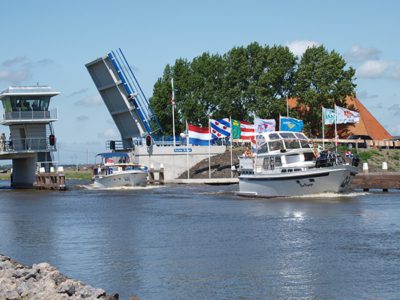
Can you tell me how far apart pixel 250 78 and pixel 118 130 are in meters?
13.3

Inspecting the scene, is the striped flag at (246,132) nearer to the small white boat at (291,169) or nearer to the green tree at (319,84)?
the green tree at (319,84)

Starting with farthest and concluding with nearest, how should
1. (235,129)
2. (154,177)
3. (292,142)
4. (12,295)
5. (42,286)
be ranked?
(154,177), (235,129), (292,142), (42,286), (12,295)

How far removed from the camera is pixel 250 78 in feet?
241

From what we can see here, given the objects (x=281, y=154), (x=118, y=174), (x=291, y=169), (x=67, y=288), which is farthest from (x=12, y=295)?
(x=118, y=174)

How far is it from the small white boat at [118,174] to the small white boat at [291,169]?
15038mm

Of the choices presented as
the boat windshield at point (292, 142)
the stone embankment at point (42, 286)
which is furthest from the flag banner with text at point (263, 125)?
the stone embankment at point (42, 286)

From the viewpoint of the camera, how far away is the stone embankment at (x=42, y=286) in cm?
1377

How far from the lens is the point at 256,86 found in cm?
7188

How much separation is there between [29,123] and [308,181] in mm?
28002

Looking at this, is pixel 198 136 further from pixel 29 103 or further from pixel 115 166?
pixel 29 103

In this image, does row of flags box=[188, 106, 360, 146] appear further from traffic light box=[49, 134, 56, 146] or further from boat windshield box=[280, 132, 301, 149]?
traffic light box=[49, 134, 56, 146]

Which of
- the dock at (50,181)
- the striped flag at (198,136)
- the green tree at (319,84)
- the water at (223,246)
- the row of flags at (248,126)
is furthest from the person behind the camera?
the green tree at (319,84)

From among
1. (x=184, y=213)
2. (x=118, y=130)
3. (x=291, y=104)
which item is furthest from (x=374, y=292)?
(x=291, y=104)

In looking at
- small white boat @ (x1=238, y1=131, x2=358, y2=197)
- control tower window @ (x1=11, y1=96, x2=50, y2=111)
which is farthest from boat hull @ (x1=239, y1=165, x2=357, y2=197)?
control tower window @ (x1=11, y1=96, x2=50, y2=111)
